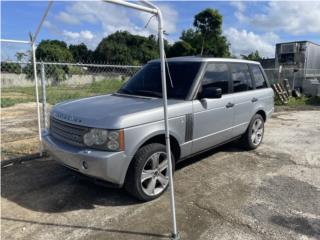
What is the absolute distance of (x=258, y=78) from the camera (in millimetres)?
6211

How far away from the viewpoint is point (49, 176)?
4719 mm

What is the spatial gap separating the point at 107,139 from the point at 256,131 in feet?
12.5

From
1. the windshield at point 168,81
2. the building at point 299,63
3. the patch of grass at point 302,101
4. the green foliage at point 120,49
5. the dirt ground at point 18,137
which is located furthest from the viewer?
the green foliage at point 120,49

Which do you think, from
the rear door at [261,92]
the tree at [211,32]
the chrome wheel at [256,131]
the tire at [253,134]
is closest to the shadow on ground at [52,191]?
the tire at [253,134]

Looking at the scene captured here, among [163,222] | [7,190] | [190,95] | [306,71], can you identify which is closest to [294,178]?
[190,95]

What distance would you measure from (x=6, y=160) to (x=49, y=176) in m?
1.25

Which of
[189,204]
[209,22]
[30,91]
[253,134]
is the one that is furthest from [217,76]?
[209,22]

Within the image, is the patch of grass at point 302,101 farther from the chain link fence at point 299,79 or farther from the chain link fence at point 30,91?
the chain link fence at point 30,91

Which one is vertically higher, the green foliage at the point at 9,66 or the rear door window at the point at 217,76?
the green foliage at the point at 9,66

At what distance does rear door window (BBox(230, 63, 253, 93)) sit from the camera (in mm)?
5383

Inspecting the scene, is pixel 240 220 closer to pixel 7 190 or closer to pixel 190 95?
pixel 190 95

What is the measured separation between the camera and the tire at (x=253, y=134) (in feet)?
19.4

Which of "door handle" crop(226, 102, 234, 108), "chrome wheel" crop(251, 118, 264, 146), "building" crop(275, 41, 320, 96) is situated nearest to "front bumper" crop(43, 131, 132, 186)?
"door handle" crop(226, 102, 234, 108)

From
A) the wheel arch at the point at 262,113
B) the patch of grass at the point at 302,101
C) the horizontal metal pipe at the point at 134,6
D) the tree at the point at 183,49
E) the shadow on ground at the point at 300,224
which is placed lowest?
the shadow on ground at the point at 300,224
